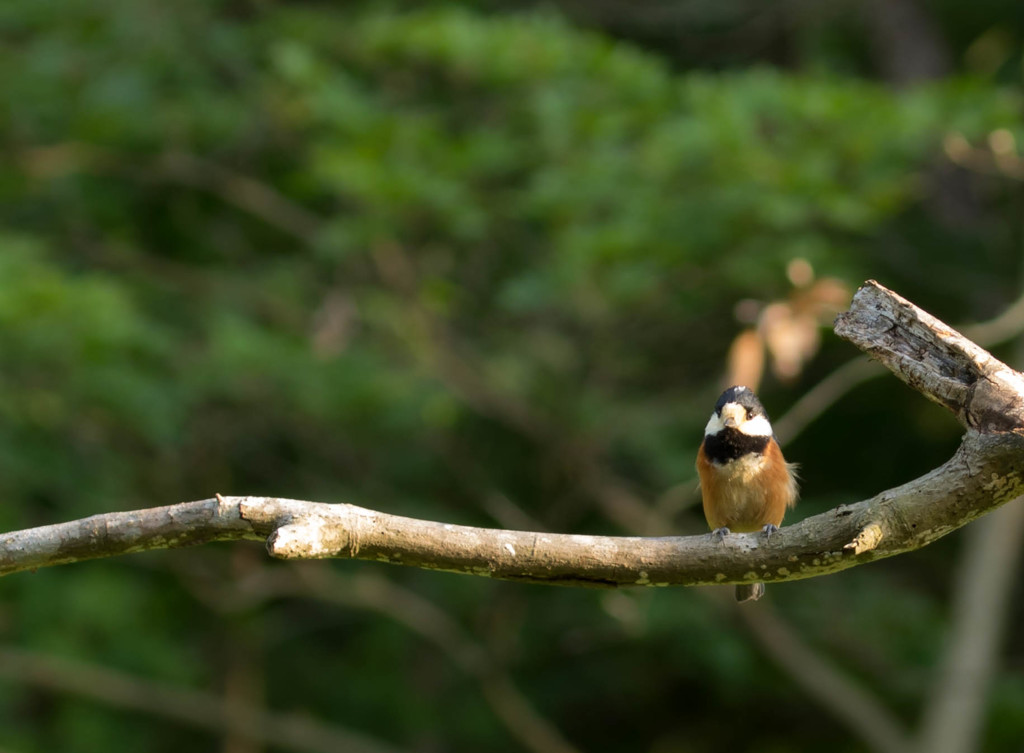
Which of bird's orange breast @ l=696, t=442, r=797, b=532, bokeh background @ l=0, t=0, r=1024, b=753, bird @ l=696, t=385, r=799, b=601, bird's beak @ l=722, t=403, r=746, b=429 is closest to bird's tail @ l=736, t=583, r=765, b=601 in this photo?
bird @ l=696, t=385, r=799, b=601

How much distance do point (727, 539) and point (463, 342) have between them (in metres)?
6.79

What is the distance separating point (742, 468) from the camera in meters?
4.90

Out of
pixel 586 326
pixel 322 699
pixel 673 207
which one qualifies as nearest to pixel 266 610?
pixel 322 699

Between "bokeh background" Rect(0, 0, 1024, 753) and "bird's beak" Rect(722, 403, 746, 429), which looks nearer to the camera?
"bird's beak" Rect(722, 403, 746, 429)

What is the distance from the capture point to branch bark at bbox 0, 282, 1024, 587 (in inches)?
112

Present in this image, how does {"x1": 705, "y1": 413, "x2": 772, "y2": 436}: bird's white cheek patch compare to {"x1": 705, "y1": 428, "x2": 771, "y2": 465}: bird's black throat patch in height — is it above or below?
above

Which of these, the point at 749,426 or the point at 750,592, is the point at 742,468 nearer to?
the point at 749,426

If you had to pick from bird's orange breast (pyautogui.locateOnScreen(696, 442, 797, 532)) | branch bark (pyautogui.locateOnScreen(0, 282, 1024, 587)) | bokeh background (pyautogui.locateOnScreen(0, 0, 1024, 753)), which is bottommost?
branch bark (pyautogui.locateOnScreen(0, 282, 1024, 587))

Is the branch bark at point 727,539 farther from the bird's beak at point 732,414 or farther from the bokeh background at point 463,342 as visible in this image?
the bokeh background at point 463,342

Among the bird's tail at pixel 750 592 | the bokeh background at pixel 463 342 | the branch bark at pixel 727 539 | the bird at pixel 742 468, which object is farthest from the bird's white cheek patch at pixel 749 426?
the branch bark at pixel 727 539

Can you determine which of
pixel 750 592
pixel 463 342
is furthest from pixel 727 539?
pixel 463 342

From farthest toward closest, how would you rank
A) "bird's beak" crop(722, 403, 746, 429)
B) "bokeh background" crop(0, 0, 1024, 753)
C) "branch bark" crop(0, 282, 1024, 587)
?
"bokeh background" crop(0, 0, 1024, 753), "bird's beak" crop(722, 403, 746, 429), "branch bark" crop(0, 282, 1024, 587)

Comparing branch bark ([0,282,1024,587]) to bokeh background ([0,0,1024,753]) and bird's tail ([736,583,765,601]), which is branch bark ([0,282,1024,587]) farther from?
bokeh background ([0,0,1024,753])

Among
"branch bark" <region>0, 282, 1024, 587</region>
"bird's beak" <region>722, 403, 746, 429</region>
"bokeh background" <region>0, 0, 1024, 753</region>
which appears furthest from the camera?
"bokeh background" <region>0, 0, 1024, 753</region>
